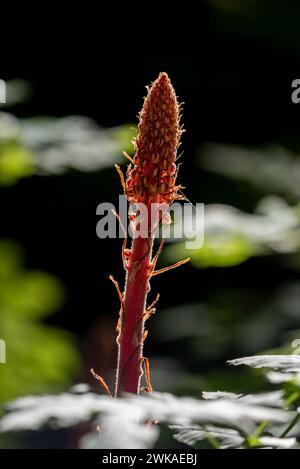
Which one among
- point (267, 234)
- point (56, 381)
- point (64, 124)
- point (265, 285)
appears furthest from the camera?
point (265, 285)

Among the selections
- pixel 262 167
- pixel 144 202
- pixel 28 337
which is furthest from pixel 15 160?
pixel 28 337

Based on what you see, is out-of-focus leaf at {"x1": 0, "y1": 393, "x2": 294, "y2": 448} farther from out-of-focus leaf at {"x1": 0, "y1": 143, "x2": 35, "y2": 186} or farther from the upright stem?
out-of-focus leaf at {"x1": 0, "y1": 143, "x2": 35, "y2": 186}

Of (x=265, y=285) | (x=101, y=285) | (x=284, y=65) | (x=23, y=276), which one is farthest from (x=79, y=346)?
(x=284, y=65)

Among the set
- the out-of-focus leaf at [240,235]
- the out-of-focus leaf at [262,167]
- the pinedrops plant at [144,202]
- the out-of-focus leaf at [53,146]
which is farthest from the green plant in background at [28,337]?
the pinedrops plant at [144,202]

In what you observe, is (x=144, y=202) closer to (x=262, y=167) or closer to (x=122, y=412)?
(x=122, y=412)

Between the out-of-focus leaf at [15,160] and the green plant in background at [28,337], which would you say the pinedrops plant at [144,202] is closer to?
the out-of-focus leaf at [15,160]

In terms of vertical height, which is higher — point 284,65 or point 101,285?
point 284,65

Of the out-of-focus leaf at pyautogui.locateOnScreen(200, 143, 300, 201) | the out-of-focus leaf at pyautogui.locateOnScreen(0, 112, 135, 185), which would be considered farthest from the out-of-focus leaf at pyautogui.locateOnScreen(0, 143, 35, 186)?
the out-of-focus leaf at pyautogui.locateOnScreen(200, 143, 300, 201)
